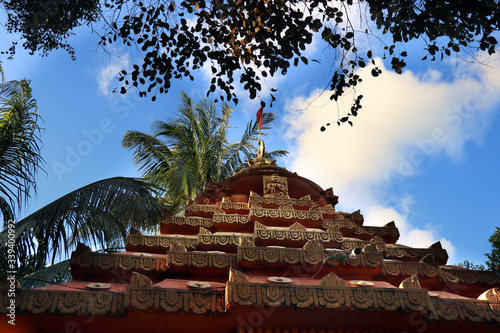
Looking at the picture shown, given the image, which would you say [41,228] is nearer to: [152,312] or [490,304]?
[152,312]

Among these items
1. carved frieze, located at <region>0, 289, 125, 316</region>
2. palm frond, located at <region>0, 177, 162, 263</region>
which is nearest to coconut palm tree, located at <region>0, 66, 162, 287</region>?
palm frond, located at <region>0, 177, 162, 263</region>

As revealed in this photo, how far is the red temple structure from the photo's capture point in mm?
4227

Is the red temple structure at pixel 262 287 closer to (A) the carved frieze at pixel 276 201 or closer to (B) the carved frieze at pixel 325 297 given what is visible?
(B) the carved frieze at pixel 325 297

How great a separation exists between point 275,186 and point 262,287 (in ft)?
17.1

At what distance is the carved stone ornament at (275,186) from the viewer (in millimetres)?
9193

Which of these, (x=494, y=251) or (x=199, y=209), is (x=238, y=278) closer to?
(x=199, y=209)

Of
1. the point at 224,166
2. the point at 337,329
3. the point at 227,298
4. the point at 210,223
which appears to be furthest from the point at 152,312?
the point at 224,166

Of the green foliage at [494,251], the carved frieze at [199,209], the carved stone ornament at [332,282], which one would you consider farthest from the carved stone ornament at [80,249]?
the green foliage at [494,251]

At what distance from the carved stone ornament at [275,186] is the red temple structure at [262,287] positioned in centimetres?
151

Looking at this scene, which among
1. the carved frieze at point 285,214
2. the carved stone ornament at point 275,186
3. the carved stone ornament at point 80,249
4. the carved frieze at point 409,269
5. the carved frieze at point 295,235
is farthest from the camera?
the carved stone ornament at point 275,186

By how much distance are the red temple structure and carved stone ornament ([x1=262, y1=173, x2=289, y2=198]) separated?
151cm

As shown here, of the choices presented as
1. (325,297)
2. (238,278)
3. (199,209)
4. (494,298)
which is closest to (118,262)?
(238,278)

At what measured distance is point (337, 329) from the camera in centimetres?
454

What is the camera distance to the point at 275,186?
9367mm
